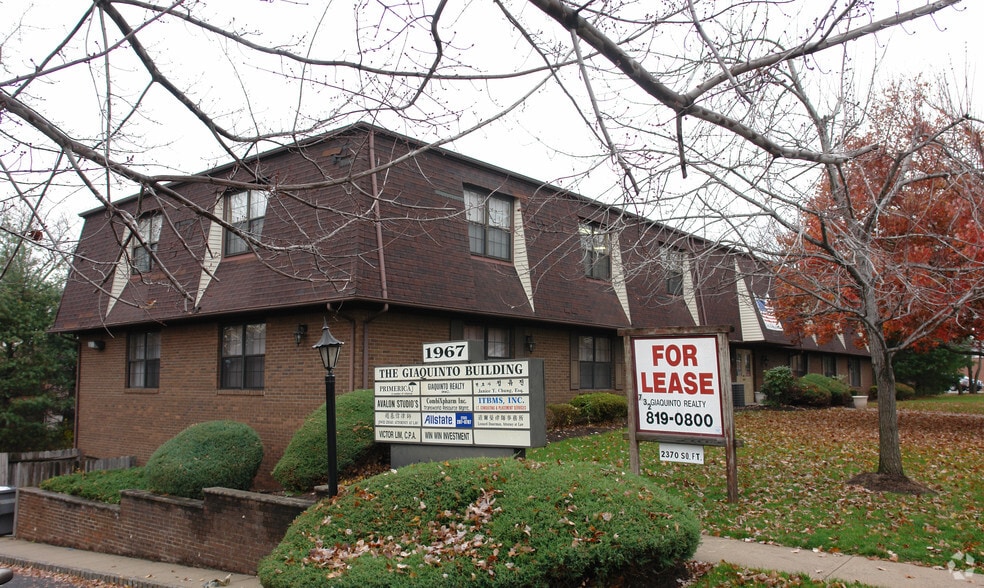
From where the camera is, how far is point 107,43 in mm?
6652

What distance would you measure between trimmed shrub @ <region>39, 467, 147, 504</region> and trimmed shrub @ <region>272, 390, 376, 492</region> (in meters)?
4.34

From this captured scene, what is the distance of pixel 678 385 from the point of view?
979 centimetres

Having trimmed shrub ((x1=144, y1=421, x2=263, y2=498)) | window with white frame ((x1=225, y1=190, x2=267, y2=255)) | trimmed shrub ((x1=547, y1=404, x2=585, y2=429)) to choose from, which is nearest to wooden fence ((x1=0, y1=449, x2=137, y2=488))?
window with white frame ((x1=225, y1=190, x2=267, y2=255))

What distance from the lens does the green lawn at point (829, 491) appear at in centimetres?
797

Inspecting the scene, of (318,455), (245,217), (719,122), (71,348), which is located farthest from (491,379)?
(71,348)

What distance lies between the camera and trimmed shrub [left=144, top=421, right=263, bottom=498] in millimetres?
12234

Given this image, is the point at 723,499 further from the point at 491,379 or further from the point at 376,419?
the point at 376,419

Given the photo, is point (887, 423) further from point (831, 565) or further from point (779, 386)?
point (779, 386)

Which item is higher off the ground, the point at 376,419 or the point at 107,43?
the point at 107,43

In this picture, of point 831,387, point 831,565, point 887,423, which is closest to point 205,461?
point 831,565

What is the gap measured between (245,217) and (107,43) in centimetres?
1076

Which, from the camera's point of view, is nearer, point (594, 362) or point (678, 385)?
point (678, 385)

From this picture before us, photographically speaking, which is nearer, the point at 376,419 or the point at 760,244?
the point at 376,419

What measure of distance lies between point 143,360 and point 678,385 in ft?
50.6
